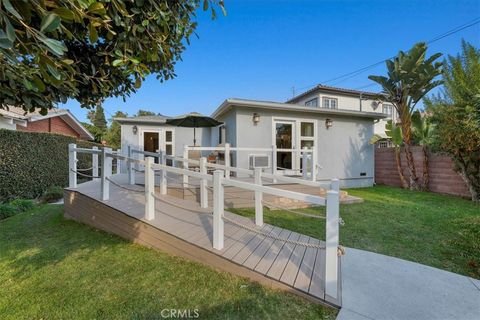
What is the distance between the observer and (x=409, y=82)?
30.0ft

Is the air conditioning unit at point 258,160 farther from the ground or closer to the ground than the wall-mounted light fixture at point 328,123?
closer to the ground

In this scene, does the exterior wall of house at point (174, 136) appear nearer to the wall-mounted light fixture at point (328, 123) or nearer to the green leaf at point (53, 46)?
the wall-mounted light fixture at point (328, 123)

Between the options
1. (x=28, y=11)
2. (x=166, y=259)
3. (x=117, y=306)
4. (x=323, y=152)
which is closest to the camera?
(x=28, y=11)

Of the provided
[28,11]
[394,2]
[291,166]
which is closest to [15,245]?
[28,11]

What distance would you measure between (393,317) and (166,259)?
2.80 m

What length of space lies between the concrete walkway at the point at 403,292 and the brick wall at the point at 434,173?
7728 millimetres

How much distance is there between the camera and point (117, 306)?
8.23ft

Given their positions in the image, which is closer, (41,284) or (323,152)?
(41,284)

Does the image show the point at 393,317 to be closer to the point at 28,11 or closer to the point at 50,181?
the point at 28,11

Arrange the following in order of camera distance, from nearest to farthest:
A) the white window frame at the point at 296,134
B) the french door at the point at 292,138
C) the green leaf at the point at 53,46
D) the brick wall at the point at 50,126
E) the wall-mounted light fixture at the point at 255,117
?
the green leaf at the point at 53,46 < the wall-mounted light fixture at the point at 255,117 < the white window frame at the point at 296,134 < the french door at the point at 292,138 < the brick wall at the point at 50,126

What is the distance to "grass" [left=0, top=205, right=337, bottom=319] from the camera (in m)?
2.41

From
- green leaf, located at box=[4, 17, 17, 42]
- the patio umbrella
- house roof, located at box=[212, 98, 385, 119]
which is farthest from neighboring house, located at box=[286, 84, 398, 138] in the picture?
green leaf, located at box=[4, 17, 17, 42]

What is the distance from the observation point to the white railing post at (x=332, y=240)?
246cm
